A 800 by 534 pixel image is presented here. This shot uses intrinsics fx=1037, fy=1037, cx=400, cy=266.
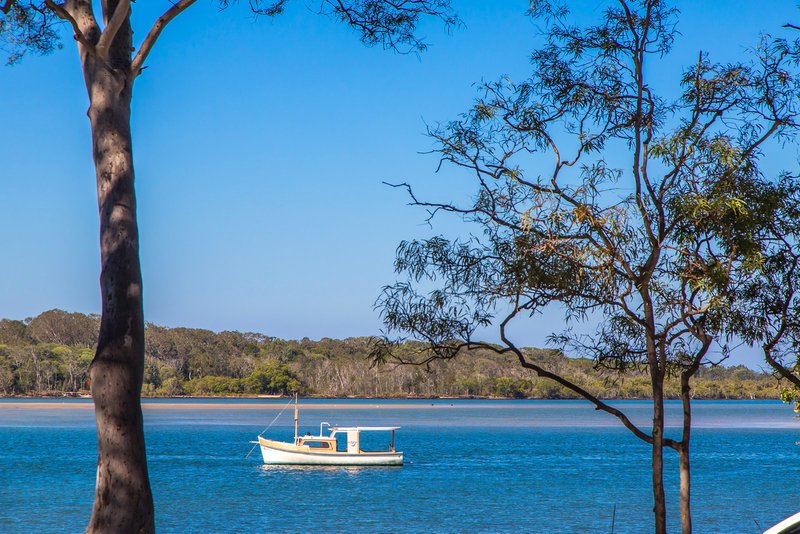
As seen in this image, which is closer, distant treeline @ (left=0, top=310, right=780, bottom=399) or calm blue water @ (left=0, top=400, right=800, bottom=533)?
calm blue water @ (left=0, top=400, right=800, bottom=533)

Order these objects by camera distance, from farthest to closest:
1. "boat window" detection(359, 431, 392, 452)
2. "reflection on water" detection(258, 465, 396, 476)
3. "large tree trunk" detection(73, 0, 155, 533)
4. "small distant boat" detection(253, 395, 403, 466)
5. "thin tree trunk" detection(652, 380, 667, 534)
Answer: "boat window" detection(359, 431, 392, 452) < "reflection on water" detection(258, 465, 396, 476) < "small distant boat" detection(253, 395, 403, 466) < "thin tree trunk" detection(652, 380, 667, 534) < "large tree trunk" detection(73, 0, 155, 533)

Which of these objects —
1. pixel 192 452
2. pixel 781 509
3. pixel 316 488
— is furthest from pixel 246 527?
pixel 192 452

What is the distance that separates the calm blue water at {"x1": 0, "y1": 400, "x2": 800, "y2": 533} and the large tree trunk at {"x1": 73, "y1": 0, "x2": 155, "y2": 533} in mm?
23721

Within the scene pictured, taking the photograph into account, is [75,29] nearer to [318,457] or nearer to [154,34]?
[154,34]

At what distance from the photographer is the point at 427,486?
46.5 m

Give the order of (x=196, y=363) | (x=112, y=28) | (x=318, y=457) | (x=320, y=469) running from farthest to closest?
(x=196, y=363) < (x=320, y=469) < (x=318, y=457) < (x=112, y=28)

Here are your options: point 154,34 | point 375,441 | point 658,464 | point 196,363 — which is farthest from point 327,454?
point 196,363

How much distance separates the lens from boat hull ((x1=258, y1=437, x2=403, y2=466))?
181 feet

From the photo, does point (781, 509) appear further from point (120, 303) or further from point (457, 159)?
point (120, 303)

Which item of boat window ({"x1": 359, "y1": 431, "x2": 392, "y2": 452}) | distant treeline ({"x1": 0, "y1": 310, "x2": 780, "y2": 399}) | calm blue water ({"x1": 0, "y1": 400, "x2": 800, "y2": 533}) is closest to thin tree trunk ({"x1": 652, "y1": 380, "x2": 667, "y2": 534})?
calm blue water ({"x1": 0, "y1": 400, "x2": 800, "y2": 533})

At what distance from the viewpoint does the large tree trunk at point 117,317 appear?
8.63 meters

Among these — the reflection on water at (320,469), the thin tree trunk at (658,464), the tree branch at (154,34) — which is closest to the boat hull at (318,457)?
the reflection on water at (320,469)

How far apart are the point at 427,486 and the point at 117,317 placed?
3895 centimetres

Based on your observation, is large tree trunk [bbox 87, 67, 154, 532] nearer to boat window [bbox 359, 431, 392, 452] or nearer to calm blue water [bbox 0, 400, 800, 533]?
calm blue water [bbox 0, 400, 800, 533]
